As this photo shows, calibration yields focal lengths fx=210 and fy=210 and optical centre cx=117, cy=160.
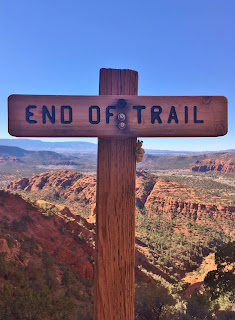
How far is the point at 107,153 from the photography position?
67.6 inches

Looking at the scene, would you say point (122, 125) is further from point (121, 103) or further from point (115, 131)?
point (121, 103)

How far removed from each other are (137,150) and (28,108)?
0.94 meters

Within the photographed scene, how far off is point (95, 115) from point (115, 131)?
209 millimetres

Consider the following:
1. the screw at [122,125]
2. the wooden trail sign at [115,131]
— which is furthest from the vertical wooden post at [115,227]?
the screw at [122,125]

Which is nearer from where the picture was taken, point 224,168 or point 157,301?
point 157,301

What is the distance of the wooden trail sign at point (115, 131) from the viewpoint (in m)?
1.67

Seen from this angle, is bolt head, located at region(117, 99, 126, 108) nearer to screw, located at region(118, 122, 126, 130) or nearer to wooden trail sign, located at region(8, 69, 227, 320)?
wooden trail sign, located at region(8, 69, 227, 320)

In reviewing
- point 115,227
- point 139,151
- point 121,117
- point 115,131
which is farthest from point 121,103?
point 115,227

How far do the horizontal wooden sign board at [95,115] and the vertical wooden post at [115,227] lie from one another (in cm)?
13

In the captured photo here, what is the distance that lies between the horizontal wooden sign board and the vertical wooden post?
5.3 inches

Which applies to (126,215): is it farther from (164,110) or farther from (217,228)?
(217,228)

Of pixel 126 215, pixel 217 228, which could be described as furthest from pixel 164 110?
pixel 217 228

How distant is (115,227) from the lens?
5.57ft

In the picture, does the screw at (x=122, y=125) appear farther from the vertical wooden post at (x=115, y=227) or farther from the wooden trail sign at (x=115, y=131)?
the vertical wooden post at (x=115, y=227)
